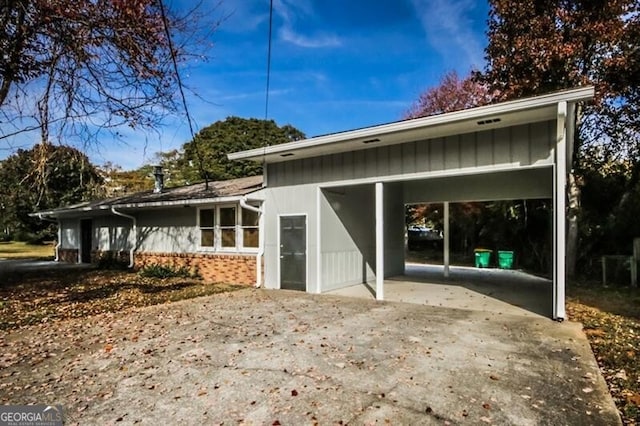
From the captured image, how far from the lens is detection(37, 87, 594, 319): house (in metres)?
6.00

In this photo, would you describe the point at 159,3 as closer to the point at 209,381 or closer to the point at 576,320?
the point at 209,381

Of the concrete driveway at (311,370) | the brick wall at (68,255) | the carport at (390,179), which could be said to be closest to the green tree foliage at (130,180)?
the brick wall at (68,255)

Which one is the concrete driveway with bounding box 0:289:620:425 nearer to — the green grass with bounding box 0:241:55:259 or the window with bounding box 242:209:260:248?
the window with bounding box 242:209:260:248

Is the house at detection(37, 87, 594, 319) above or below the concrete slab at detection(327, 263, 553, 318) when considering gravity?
above

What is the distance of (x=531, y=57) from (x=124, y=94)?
34.9ft

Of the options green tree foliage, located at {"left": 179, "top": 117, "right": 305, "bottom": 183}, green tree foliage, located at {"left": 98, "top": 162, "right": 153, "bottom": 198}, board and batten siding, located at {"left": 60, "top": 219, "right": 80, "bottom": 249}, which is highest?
green tree foliage, located at {"left": 179, "top": 117, "right": 305, "bottom": 183}

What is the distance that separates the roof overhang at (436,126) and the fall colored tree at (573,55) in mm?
6009

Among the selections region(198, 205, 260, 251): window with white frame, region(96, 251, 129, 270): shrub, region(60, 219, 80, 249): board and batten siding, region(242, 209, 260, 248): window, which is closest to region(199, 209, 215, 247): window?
region(198, 205, 260, 251): window with white frame

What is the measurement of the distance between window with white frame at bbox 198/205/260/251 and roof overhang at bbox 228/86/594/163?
191 centimetres

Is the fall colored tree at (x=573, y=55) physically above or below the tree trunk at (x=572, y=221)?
above

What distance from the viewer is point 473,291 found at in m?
8.89

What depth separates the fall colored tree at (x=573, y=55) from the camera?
33.5 feet

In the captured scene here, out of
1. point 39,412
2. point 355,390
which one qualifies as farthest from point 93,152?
point 355,390

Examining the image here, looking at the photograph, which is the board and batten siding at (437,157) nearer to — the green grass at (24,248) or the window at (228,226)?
the window at (228,226)
